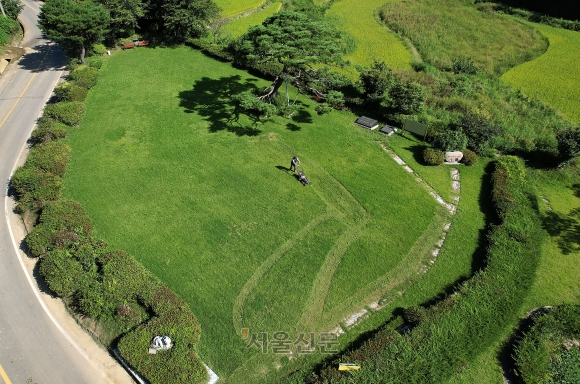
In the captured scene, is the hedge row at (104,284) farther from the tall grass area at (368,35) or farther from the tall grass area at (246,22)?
the tall grass area at (368,35)

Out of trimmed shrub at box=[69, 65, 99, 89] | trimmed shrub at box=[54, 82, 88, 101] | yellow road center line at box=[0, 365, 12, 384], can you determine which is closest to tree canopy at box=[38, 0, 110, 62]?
trimmed shrub at box=[69, 65, 99, 89]

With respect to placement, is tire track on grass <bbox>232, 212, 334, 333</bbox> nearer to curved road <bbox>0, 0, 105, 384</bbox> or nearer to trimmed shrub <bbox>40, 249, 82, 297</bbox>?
curved road <bbox>0, 0, 105, 384</bbox>

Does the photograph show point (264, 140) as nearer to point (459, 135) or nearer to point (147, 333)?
point (459, 135)

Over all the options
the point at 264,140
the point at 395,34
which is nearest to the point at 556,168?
the point at 264,140

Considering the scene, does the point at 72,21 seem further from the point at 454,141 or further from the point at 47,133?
the point at 454,141

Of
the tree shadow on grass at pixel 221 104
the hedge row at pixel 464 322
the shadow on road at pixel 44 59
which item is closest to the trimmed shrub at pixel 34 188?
the tree shadow on grass at pixel 221 104

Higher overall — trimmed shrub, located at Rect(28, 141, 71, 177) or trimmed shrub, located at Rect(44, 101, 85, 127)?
trimmed shrub, located at Rect(44, 101, 85, 127)
